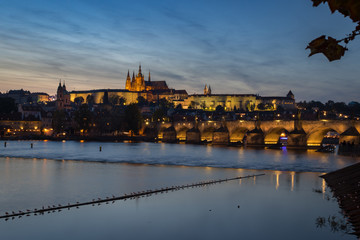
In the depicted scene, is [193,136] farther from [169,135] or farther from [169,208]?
[169,208]

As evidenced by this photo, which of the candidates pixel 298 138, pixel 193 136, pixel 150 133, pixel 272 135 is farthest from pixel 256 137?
pixel 150 133

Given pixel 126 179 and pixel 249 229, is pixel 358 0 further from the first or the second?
pixel 126 179

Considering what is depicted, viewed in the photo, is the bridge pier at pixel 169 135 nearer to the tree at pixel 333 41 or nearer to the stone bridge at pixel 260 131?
the stone bridge at pixel 260 131

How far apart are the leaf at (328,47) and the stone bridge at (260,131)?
2147 inches

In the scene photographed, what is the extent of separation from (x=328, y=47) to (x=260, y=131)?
2747 inches

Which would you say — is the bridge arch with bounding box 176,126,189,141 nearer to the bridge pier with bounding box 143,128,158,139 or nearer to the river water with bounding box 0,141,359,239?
the bridge pier with bounding box 143,128,158,139

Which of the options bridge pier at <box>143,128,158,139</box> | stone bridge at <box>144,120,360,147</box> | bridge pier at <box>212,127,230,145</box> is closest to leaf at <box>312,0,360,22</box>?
stone bridge at <box>144,120,360,147</box>

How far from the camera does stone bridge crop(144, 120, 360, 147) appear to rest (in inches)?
2296

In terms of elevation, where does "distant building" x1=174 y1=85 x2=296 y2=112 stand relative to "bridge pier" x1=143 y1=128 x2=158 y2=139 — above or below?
above

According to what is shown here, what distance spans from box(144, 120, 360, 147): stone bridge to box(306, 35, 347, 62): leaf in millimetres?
54533

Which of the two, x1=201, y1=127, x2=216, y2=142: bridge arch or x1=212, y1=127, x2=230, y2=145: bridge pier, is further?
x1=201, y1=127, x2=216, y2=142: bridge arch

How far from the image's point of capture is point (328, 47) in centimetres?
355

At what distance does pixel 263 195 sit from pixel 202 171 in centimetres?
1424

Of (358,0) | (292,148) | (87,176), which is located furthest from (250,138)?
(358,0)
